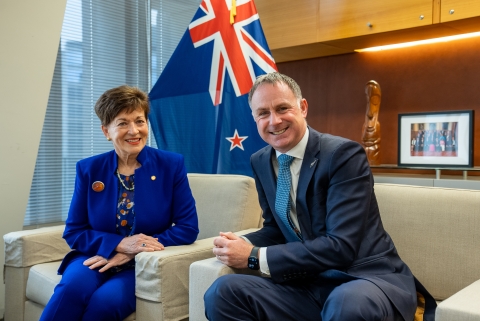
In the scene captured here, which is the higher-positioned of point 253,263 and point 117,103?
point 117,103

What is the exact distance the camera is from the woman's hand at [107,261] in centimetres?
195

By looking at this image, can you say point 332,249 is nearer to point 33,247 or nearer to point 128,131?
point 128,131

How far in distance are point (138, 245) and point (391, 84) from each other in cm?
214

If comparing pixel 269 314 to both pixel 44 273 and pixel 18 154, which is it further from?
pixel 18 154

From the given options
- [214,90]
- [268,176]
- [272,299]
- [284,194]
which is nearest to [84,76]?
[214,90]

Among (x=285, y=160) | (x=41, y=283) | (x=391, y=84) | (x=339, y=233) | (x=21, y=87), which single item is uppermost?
(x=391, y=84)

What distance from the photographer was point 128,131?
205 cm

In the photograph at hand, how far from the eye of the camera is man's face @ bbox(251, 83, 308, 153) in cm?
173

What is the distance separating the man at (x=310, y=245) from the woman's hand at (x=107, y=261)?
0.48m

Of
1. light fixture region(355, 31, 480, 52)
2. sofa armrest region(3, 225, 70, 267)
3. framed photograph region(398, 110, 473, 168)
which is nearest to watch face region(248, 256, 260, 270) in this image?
sofa armrest region(3, 225, 70, 267)

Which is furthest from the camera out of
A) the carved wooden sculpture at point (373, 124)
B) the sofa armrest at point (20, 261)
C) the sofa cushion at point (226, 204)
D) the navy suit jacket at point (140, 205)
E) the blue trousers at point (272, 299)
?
the carved wooden sculpture at point (373, 124)

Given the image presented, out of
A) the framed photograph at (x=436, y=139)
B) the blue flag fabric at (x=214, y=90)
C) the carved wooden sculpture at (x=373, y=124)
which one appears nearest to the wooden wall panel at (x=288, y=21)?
the blue flag fabric at (x=214, y=90)

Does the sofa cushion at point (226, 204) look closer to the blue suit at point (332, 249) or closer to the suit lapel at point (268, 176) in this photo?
the suit lapel at point (268, 176)

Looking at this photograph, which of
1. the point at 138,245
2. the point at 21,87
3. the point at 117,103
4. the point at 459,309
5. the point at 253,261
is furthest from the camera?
the point at 21,87
